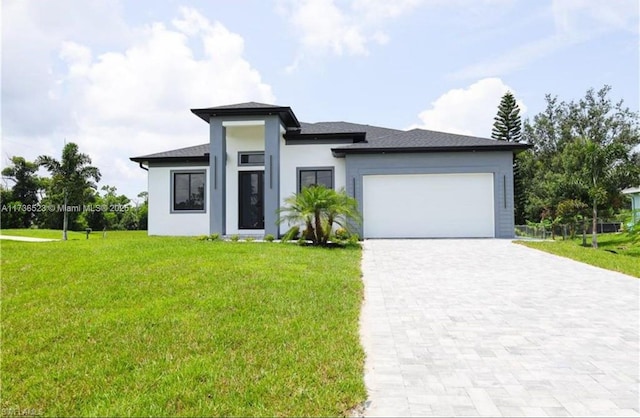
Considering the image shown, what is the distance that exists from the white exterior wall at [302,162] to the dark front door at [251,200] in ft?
3.40

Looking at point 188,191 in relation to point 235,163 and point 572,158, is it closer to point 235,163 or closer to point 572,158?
point 235,163

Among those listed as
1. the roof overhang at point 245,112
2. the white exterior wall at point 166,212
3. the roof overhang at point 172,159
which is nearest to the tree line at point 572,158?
the roof overhang at point 245,112

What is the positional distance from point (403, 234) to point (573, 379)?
12021 millimetres

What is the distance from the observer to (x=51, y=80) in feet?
34.1

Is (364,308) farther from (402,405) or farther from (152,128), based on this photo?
(152,128)

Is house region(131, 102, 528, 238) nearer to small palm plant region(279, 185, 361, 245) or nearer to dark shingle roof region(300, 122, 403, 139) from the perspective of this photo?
dark shingle roof region(300, 122, 403, 139)

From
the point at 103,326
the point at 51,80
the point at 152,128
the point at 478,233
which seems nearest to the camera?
the point at 103,326

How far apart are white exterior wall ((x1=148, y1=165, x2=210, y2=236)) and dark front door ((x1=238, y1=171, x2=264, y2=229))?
5.78 ft

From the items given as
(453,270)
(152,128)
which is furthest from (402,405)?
(152,128)

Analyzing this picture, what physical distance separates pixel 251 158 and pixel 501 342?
13816 mm

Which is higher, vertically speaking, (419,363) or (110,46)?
(110,46)

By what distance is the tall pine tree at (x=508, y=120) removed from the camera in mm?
29375

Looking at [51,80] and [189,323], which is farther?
[51,80]

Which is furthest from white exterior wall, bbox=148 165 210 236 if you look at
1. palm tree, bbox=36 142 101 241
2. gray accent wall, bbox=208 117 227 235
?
palm tree, bbox=36 142 101 241
